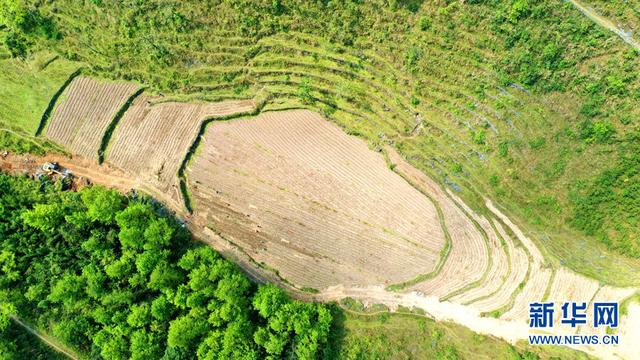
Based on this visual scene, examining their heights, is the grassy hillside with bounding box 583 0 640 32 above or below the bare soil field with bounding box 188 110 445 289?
above

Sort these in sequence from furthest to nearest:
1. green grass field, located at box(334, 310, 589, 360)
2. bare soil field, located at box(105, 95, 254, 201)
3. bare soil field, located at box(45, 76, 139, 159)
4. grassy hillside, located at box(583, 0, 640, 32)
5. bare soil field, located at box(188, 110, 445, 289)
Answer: bare soil field, located at box(45, 76, 139, 159), bare soil field, located at box(105, 95, 254, 201), bare soil field, located at box(188, 110, 445, 289), green grass field, located at box(334, 310, 589, 360), grassy hillside, located at box(583, 0, 640, 32)

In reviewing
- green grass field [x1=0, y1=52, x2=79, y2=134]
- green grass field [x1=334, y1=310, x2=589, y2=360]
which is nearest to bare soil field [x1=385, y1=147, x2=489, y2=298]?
green grass field [x1=334, y1=310, x2=589, y2=360]

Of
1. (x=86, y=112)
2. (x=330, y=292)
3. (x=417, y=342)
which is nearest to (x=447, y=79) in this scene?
(x=330, y=292)

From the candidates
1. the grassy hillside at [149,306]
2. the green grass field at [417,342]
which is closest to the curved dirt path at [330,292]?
the green grass field at [417,342]

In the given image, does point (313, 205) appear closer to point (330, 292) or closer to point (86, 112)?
point (330, 292)

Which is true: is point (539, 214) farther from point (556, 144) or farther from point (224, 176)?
point (224, 176)

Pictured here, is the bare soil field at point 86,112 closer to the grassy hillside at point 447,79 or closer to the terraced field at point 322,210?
the terraced field at point 322,210

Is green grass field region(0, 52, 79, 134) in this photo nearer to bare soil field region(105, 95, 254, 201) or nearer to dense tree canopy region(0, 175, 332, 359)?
bare soil field region(105, 95, 254, 201)
